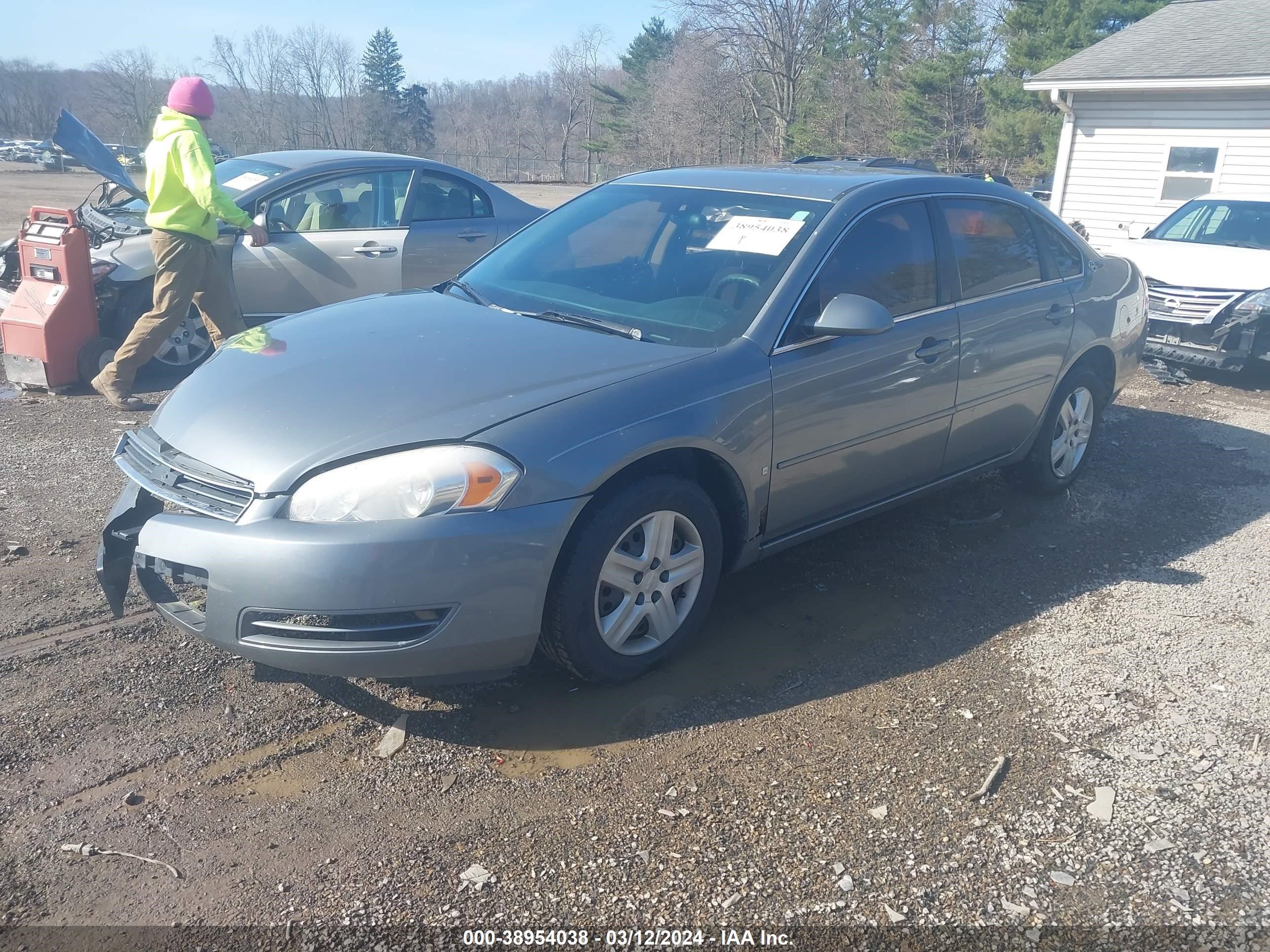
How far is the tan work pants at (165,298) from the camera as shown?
6.69m

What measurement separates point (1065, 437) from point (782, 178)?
7.59 ft

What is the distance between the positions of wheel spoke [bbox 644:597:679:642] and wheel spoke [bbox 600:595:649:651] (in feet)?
0.14

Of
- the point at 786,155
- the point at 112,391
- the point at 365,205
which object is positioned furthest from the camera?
the point at 786,155

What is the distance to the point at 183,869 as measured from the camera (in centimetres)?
260

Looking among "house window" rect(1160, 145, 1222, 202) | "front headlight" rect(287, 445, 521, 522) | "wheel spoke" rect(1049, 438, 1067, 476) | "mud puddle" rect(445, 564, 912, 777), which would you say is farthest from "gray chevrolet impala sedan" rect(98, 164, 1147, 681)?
"house window" rect(1160, 145, 1222, 202)

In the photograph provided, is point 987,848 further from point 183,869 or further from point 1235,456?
point 1235,456

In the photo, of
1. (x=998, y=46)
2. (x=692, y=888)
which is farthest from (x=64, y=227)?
(x=998, y=46)

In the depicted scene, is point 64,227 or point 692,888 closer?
point 692,888

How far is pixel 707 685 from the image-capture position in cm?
363

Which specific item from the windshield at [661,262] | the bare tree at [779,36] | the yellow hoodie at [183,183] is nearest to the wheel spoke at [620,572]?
the windshield at [661,262]

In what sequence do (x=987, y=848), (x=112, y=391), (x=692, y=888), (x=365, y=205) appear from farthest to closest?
1. (x=365, y=205)
2. (x=112, y=391)
3. (x=987, y=848)
4. (x=692, y=888)

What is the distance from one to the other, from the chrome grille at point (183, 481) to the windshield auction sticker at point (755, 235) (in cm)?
211

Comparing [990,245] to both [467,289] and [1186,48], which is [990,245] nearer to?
[467,289]

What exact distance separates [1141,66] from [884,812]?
722 inches
